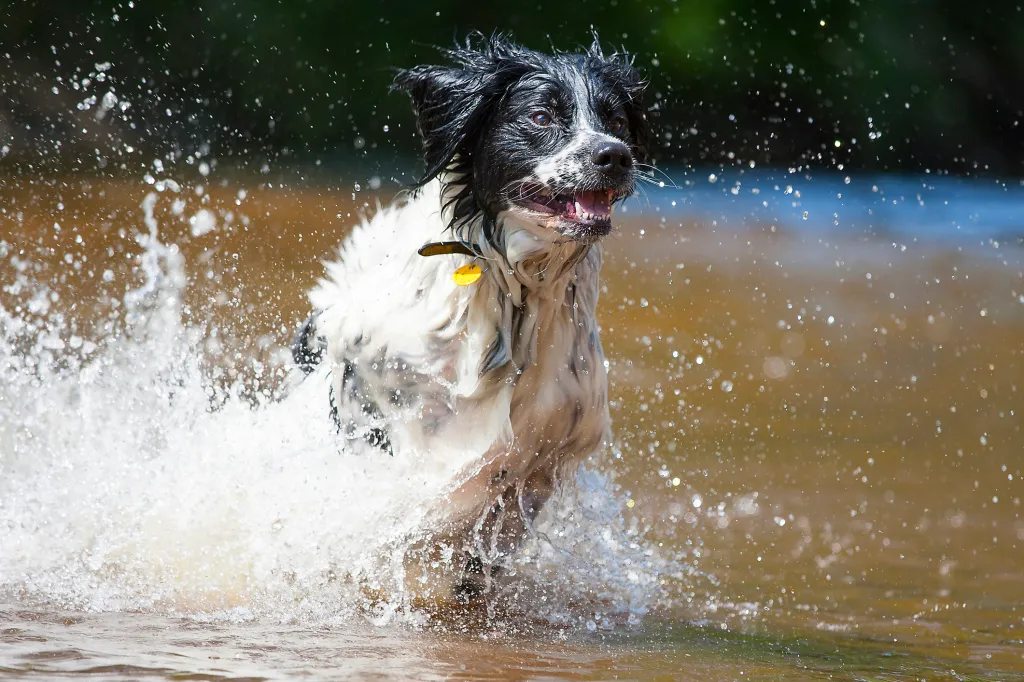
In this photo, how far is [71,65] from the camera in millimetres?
14555

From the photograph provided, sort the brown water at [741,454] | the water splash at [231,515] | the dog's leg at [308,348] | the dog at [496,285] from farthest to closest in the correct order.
Answer: the dog's leg at [308,348]
the water splash at [231,515]
the dog at [496,285]
the brown water at [741,454]

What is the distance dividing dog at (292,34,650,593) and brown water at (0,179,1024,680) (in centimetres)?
53

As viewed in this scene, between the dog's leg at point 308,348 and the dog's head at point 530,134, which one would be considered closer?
the dog's head at point 530,134

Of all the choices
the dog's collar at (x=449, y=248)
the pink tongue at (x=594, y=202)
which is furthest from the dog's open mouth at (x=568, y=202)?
the dog's collar at (x=449, y=248)

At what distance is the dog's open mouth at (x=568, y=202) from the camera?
3.39 meters

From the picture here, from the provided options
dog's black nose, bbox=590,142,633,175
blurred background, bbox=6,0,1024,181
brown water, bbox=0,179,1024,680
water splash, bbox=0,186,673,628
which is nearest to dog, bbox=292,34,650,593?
dog's black nose, bbox=590,142,633,175

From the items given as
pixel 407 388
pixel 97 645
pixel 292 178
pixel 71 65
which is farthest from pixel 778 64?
pixel 97 645

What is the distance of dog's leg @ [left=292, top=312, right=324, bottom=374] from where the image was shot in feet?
13.3

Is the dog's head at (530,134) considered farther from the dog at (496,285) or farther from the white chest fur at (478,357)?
the white chest fur at (478,357)

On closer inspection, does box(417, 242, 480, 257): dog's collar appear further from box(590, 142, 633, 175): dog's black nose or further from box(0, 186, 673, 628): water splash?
box(0, 186, 673, 628): water splash

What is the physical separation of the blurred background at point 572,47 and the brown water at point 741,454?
310 centimetres

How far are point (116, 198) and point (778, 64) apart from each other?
7.39m

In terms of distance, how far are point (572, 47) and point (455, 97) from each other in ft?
35.2

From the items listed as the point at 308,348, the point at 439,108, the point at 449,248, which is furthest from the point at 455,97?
the point at 308,348
